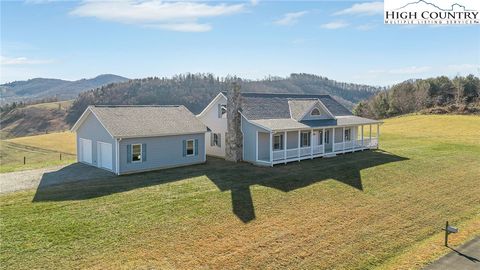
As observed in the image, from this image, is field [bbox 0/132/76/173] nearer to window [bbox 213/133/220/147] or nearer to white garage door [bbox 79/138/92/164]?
white garage door [bbox 79/138/92/164]

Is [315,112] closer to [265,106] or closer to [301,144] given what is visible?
[301,144]

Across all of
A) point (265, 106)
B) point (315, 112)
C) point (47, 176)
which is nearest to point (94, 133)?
point (47, 176)

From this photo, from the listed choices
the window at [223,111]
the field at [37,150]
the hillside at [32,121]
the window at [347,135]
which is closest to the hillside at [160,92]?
the hillside at [32,121]

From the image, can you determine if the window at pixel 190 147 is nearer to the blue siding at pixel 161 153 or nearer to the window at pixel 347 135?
the blue siding at pixel 161 153

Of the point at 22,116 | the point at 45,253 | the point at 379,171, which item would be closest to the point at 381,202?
the point at 379,171

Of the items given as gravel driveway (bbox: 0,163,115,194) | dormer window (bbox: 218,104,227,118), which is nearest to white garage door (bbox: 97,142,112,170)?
gravel driveway (bbox: 0,163,115,194)

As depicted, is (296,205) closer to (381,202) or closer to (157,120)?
(381,202)
